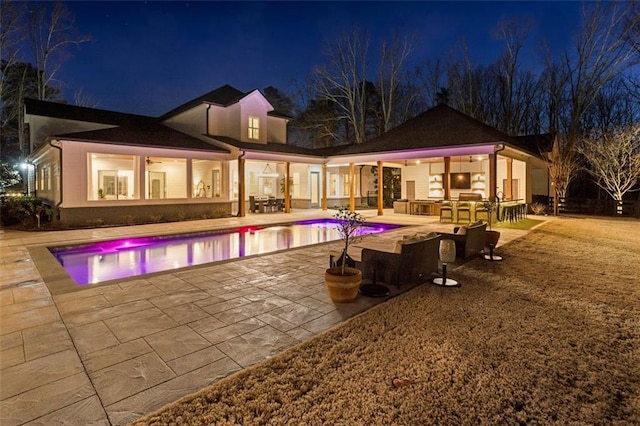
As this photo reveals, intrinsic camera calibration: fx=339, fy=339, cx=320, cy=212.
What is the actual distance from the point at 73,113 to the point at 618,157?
29.6 m

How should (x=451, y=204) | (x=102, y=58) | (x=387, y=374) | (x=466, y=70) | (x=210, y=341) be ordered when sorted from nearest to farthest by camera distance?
1. (x=387, y=374)
2. (x=210, y=341)
3. (x=451, y=204)
4. (x=466, y=70)
5. (x=102, y=58)

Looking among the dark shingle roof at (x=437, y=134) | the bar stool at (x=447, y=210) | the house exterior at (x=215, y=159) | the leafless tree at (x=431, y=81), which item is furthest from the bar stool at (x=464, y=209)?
the leafless tree at (x=431, y=81)

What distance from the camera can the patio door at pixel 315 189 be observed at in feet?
74.1

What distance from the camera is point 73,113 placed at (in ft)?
60.4

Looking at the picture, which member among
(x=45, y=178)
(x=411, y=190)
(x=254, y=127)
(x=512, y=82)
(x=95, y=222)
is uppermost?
(x=512, y=82)

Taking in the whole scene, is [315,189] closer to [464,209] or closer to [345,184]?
[345,184]

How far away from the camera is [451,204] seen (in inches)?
551

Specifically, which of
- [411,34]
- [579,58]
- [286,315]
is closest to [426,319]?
[286,315]

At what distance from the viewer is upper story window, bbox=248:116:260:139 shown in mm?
18641

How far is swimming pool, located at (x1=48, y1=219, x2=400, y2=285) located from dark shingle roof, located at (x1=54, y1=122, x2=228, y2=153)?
5322 millimetres

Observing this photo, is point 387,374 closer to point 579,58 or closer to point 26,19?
point 579,58

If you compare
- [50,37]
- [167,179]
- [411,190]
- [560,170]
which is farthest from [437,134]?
[50,37]

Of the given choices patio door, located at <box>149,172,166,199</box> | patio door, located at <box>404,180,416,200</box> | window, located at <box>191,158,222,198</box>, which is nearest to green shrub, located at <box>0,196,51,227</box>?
patio door, located at <box>149,172,166,199</box>

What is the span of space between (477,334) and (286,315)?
7.10 ft
